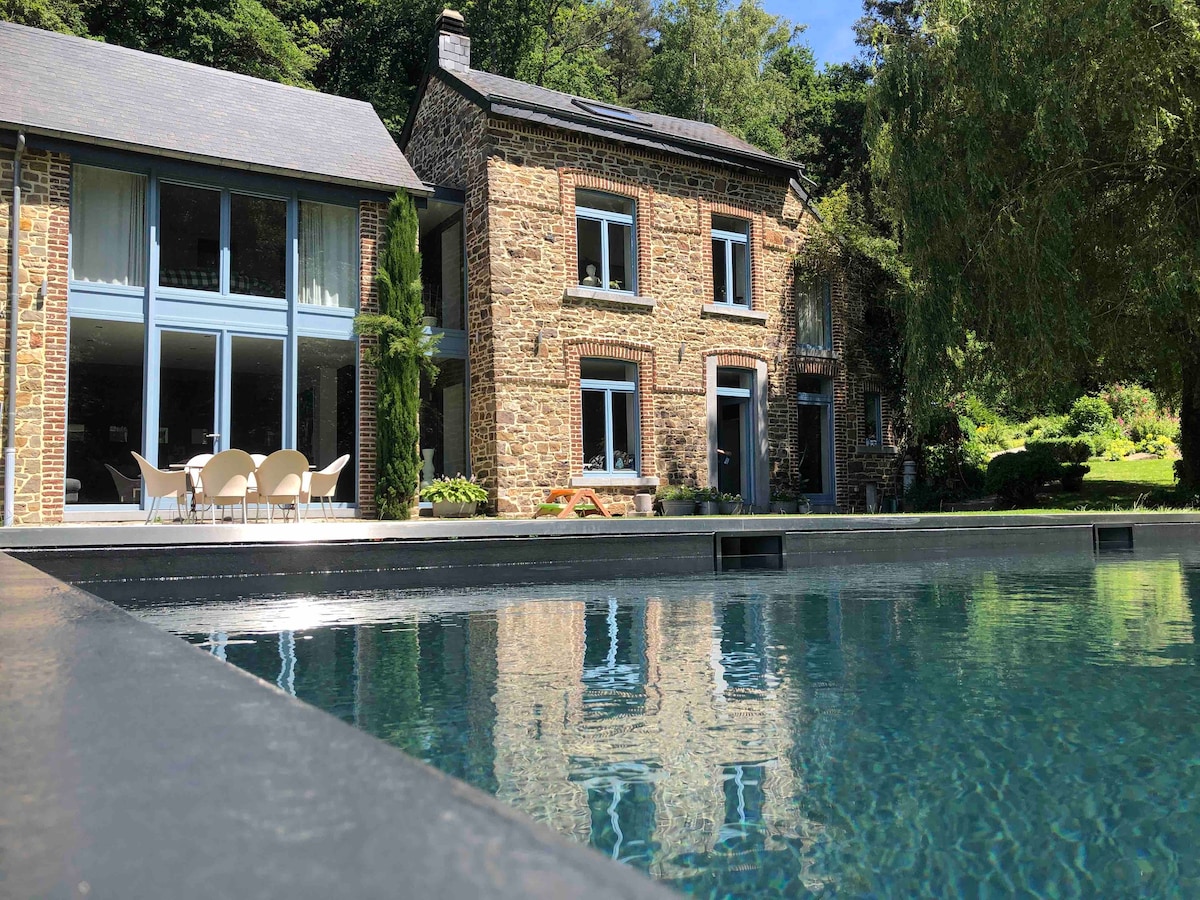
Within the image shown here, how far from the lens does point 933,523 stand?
33.6 feet

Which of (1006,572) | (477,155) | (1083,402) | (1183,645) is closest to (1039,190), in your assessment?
(1006,572)

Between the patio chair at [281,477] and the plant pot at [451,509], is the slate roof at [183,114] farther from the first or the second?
the patio chair at [281,477]

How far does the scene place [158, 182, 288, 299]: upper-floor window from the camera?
12.2 m

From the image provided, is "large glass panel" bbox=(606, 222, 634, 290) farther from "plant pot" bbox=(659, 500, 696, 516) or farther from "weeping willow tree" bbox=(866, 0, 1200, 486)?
"weeping willow tree" bbox=(866, 0, 1200, 486)

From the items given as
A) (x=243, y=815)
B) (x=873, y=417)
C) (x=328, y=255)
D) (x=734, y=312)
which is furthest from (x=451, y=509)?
(x=243, y=815)

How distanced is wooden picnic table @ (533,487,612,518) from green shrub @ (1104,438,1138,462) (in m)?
12.1

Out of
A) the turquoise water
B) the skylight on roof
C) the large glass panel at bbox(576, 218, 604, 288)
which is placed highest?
the skylight on roof

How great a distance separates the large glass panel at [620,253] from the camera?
15377mm

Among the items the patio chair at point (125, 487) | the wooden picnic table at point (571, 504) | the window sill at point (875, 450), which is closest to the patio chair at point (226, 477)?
the patio chair at point (125, 487)

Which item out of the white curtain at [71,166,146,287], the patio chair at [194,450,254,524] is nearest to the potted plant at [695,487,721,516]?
the patio chair at [194,450,254,524]

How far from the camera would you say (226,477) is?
9734 mm

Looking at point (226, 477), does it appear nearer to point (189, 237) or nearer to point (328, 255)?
point (189, 237)

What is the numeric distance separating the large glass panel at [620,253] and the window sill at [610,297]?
1.49 ft

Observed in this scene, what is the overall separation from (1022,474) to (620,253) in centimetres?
807
